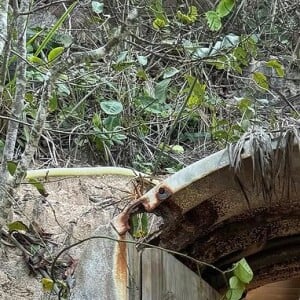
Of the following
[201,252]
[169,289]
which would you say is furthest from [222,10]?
[169,289]

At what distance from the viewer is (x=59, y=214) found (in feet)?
8.52

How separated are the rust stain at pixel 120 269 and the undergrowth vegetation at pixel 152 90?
1097 millimetres

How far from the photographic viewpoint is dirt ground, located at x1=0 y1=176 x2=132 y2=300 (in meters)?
2.36

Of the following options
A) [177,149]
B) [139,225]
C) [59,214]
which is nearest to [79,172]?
[59,214]

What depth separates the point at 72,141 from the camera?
3.14 metres

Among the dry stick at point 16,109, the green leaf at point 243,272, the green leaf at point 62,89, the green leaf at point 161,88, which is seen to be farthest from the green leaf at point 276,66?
the green leaf at point 62,89

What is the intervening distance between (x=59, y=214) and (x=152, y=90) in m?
1.01

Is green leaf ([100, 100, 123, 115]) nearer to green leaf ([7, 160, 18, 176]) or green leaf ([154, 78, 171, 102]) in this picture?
green leaf ([154, 78, 171, 102])

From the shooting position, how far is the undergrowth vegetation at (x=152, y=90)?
2.78m

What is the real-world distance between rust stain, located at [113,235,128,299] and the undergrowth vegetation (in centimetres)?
110

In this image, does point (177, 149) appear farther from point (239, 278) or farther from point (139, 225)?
point (239, 278)

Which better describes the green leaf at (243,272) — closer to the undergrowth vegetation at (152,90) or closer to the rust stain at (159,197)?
the rust stain at (159,197)

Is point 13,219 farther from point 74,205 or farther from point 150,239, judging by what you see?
point 150,239

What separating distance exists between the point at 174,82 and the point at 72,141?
2.15ft
